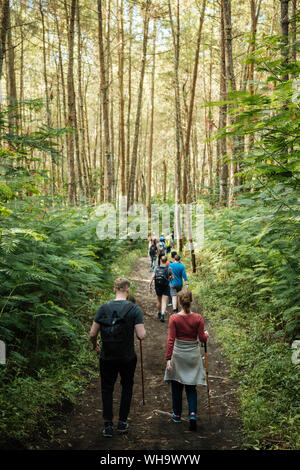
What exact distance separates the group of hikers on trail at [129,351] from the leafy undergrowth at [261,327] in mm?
892

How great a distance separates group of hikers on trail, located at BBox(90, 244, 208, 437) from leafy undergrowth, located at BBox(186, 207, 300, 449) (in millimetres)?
892

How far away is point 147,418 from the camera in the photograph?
A: 4.41m

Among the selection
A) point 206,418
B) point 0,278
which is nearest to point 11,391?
point 0,278

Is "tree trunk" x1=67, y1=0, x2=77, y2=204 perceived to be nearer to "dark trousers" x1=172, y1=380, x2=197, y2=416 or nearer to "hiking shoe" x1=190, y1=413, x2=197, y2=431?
"dark trousers" x1=172, y1=380, x2=197, y2=416

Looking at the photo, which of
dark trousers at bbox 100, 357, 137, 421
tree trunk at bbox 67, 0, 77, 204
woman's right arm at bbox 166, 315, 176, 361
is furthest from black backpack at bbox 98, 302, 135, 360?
tree trunk at bbox 67, 0, 77, 204

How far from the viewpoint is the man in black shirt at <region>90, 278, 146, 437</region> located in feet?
12.5

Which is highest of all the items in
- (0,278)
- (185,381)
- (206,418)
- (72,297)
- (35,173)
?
(35,173)

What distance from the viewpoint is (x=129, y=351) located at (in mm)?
3865

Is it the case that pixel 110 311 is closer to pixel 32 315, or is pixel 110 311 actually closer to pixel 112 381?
pixel 112 381

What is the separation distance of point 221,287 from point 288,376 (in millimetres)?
5225

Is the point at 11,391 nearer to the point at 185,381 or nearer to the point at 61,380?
the point at 61,380

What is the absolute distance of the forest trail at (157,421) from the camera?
3736mm

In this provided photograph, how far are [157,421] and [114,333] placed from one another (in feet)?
5.11

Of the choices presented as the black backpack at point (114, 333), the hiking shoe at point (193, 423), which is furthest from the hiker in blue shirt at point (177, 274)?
the black backpack at point (114, 333)
